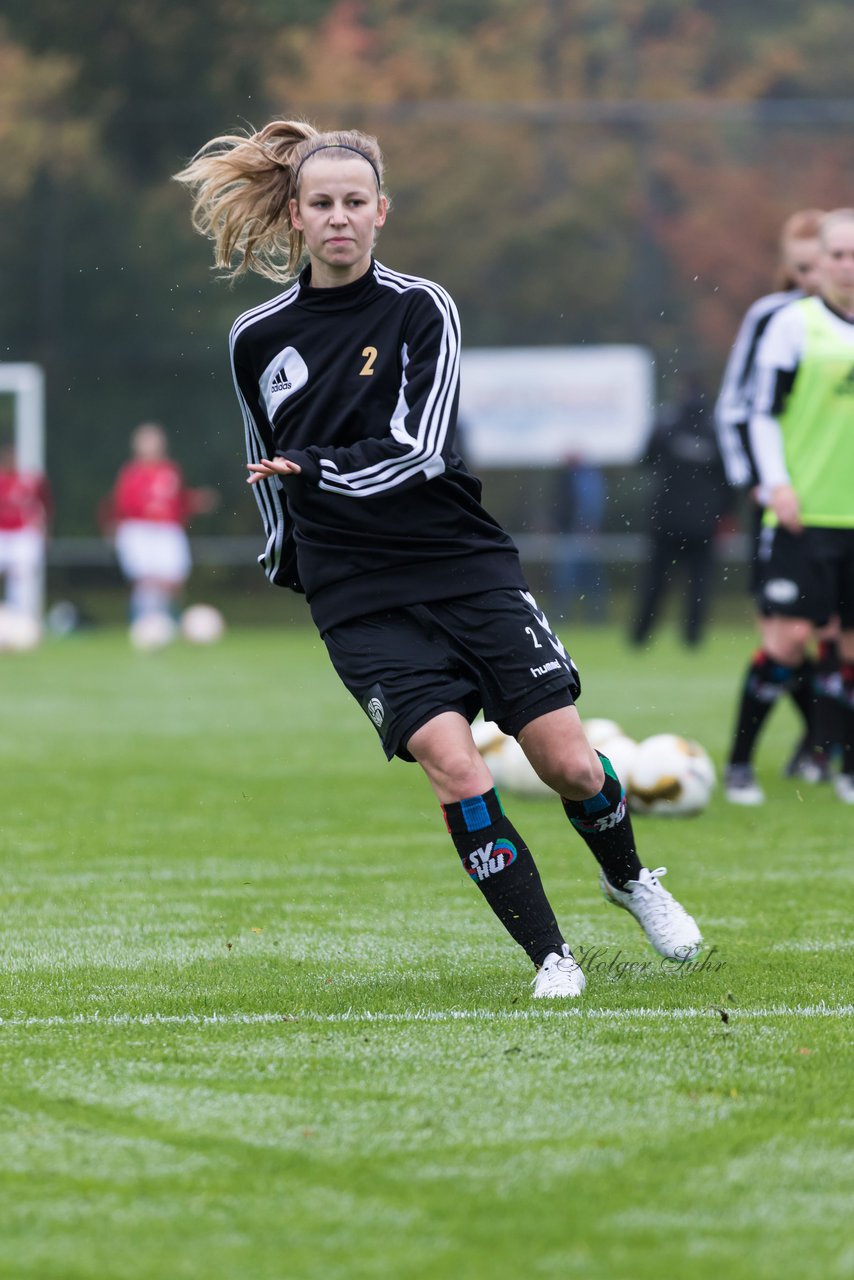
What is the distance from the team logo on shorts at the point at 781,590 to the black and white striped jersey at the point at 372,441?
3.20 m

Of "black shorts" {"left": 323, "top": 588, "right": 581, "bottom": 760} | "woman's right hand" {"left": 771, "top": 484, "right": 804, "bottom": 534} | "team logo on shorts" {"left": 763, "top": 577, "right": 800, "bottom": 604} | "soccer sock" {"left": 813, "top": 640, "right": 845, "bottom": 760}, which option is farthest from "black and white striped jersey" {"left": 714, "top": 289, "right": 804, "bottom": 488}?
"black shorts" {"left": 323, "top": 588, "right": 581, "bottom": 760}

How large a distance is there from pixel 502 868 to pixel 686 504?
15.8 meters

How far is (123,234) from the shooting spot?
25.1 m

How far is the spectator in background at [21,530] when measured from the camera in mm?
22125

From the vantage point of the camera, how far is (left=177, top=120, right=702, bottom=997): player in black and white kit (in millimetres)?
4469

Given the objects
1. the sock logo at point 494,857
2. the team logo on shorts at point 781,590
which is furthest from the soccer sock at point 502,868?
the team logo on shorts at point 781,590

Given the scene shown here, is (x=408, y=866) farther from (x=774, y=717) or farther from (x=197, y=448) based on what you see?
(x=197, y=448)

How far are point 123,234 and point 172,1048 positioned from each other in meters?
22.1

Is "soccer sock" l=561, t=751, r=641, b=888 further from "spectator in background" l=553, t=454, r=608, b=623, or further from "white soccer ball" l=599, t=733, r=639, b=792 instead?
"spectator in background" l=553, t=454, r=608, b=623

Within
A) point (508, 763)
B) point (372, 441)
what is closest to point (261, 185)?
point (372, 441)

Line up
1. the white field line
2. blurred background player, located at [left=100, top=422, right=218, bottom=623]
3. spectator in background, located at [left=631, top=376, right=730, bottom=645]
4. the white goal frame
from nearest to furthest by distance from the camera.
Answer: the white field line
spectator in background, located at [left=631, top=376, right=730, bottom=645]
blurred background player, located at [left=100, top=422, right=218, bottom=623]
the white goal frame

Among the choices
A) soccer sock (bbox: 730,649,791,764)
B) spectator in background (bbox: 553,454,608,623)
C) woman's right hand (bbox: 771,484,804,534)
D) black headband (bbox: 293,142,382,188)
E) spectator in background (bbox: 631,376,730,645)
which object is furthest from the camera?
spectator in background (bbox: 553,454,608,623)

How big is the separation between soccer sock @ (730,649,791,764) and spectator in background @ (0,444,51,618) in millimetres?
14901

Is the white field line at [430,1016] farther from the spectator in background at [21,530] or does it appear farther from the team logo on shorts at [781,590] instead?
the spectator in background at [21,530]
